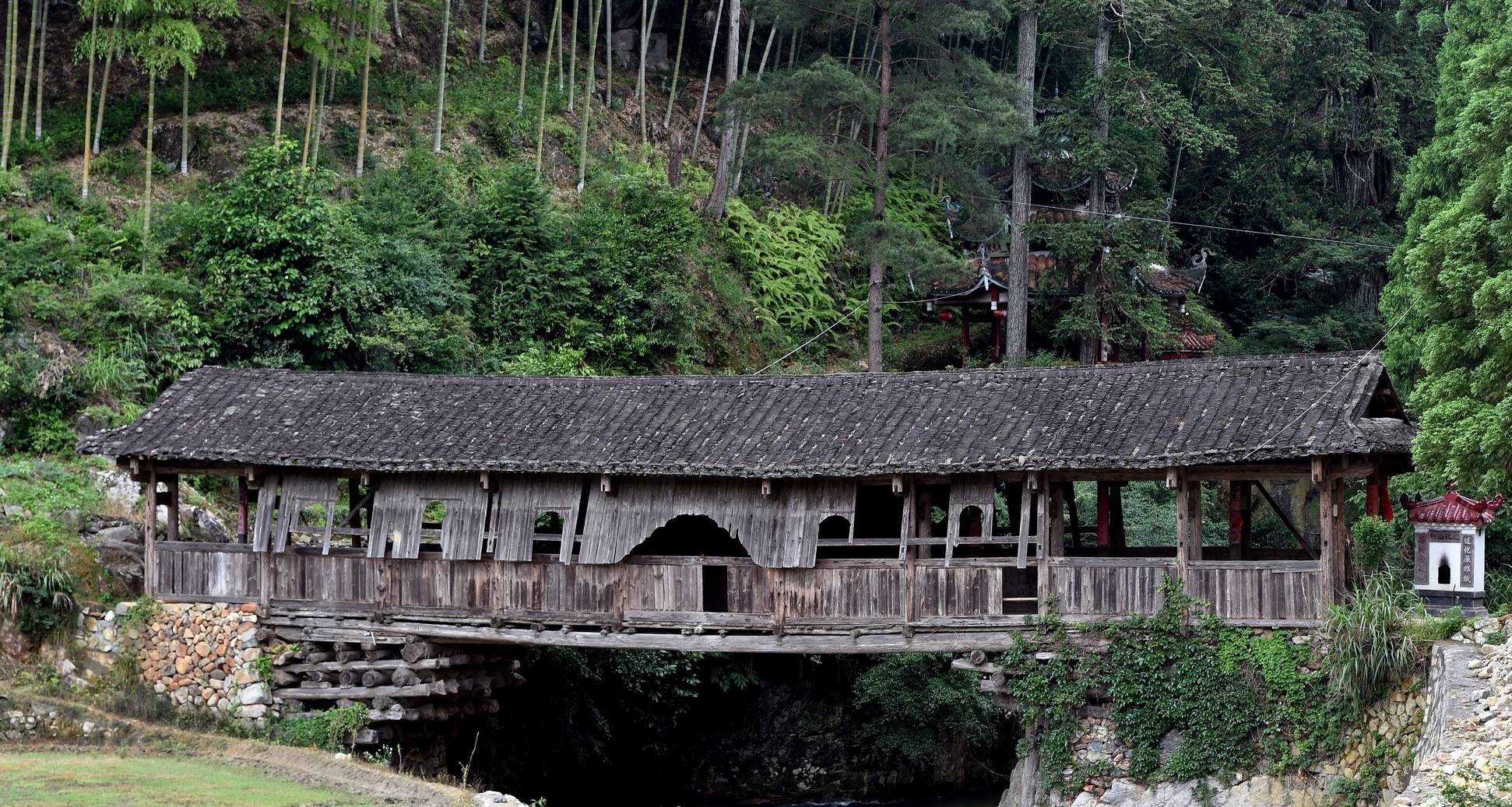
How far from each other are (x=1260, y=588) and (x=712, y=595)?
750cm

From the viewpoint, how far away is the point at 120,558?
22.9 meters

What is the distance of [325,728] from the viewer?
21062 mm

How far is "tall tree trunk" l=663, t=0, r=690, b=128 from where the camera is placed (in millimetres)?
45094

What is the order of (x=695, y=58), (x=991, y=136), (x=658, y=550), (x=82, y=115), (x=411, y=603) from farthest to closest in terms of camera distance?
(x=695, y=58)
(x=82, y=115)
(x=991, y=136)
(x=658, y=550)
(x=411, y=603)

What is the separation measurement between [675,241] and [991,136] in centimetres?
755

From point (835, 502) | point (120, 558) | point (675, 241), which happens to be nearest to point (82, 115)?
point (675, 241)

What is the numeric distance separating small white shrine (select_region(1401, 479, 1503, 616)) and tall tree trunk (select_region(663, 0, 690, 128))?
95.4ft

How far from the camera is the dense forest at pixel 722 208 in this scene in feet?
87.8

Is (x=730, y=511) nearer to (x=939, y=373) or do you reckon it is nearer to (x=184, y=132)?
(x=939, y=373)

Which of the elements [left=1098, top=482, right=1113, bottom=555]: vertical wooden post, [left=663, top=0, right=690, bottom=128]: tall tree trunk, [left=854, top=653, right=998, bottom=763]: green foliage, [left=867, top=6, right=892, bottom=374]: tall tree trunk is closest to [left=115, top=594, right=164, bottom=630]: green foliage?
[left=854, top=653, right=998, bottom=763]: green foliage

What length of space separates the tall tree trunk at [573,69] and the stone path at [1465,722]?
→ 1173 inches

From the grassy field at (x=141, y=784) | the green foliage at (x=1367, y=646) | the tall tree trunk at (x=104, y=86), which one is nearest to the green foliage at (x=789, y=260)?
the tall tree trunk at (x=104, y=86)

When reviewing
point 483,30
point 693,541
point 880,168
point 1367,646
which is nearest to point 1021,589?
point 1367,646

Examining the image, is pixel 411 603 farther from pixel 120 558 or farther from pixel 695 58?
pixel 695 58
